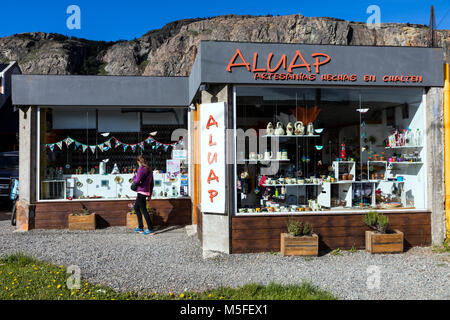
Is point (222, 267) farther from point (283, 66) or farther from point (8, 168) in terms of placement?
point (8, 168)

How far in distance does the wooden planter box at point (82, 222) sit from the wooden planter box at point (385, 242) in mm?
6168

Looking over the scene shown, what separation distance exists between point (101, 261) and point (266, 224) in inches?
113

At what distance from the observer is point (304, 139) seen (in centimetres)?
739

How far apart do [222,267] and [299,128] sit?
3130 mm

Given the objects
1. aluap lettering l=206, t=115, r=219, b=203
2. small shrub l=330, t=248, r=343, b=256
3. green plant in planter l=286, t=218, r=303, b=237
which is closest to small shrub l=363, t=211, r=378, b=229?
small shrub l=330, t=248, r=343, b=256

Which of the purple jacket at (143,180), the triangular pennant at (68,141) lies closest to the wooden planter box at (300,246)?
the purple jacket at (143,180)

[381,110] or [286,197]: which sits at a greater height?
[381,110]

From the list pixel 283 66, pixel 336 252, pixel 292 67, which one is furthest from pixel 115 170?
pixel 336 252

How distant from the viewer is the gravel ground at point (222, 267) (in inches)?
195

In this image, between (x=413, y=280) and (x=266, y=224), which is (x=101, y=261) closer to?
(x=266, y=224)

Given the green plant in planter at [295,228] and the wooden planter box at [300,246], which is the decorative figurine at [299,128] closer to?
the green plant in planter at [295,228]

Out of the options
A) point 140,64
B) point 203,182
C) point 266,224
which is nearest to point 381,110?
point 266,224
